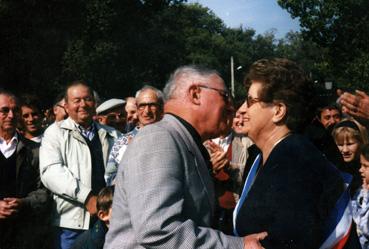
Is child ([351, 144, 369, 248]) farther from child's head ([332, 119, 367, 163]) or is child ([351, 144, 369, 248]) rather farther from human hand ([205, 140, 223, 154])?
human hand ([205, 140, 223, 154])

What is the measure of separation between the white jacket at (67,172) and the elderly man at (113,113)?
2.24 meters

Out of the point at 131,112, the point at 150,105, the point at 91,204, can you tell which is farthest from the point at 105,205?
Result: the point at 131,112

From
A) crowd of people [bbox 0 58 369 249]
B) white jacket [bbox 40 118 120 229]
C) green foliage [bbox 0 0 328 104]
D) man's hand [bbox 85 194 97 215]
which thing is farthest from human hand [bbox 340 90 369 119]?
green foliage [bbox 0 0 328 104]

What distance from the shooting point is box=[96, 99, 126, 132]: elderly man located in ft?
27.9

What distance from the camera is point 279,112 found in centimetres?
306

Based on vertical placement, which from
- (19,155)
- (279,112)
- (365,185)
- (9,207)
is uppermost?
(279,112)

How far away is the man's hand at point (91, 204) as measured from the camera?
572 centimetres

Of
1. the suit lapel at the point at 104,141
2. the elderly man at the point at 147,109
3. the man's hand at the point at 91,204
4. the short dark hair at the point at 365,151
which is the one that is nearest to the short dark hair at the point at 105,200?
the man's hand at the point at 91,204

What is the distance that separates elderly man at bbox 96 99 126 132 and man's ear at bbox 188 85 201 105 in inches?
209

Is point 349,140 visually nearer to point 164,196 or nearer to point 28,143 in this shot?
point 28,143

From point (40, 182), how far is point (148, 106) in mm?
1283

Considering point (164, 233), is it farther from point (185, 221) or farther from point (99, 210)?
point (99, 210)

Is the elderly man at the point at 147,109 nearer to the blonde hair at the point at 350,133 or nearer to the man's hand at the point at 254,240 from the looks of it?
the blonde hair at the point at 350,133

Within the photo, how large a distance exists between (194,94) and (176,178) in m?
0.56
